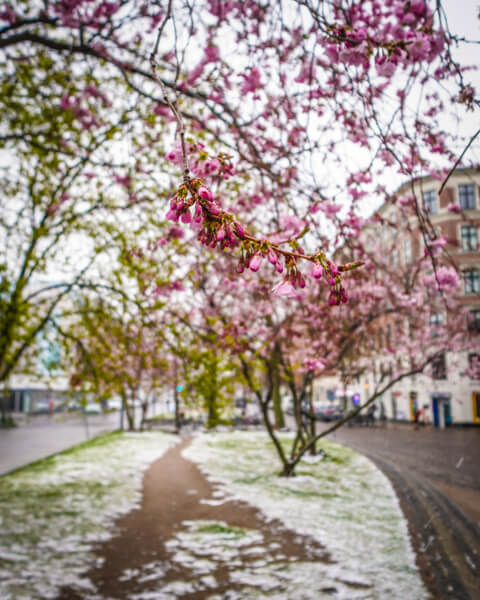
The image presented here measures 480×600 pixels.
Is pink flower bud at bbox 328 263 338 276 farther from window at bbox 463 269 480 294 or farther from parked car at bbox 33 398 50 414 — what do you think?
parked car at bbox 33 398 50 414

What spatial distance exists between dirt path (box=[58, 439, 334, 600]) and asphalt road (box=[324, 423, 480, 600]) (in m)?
1.28

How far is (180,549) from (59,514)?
9.08 feet

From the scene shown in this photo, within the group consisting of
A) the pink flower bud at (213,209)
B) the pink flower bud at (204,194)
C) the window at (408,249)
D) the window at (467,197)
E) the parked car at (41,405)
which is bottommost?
the parked car at (41,405)

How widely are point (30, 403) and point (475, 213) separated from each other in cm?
4893

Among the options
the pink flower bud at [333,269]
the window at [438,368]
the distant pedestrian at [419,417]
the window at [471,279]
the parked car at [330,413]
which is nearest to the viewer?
the pink flower bud at [333,269]

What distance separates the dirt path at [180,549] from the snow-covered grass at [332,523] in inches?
7.6

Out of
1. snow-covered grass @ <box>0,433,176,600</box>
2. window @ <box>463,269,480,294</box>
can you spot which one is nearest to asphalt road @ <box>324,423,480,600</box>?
window @ <box>463,269,480,294</box>

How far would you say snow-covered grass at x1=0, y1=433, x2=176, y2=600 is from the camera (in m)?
4.73

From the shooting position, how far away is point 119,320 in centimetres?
691

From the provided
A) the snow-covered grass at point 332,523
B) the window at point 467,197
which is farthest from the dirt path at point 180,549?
the window at point 467,197

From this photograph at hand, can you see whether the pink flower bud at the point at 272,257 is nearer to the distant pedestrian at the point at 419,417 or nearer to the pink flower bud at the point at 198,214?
the pink flower bud at the point at 198,214

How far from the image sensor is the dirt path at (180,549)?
4.47 m

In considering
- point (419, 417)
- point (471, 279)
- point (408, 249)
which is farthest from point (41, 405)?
point (471, 279)

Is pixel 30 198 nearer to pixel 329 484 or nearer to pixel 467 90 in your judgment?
pixel 467 90
